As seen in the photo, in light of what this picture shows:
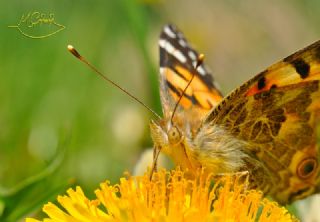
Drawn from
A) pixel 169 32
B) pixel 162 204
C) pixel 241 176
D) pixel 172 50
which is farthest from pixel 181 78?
pixel 162 204

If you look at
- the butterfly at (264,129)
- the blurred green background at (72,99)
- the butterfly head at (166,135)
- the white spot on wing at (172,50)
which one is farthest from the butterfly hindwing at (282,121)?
the blurred green background at (72,99)

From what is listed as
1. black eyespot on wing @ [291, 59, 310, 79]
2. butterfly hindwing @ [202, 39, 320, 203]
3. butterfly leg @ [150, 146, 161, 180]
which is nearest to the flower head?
butterfly leg @ [150, 146, 161, 180]

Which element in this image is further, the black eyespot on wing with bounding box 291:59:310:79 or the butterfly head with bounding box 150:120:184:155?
the black eyespot on wing with bounding box 291:59:310:79

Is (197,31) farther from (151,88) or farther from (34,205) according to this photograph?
(34,205)

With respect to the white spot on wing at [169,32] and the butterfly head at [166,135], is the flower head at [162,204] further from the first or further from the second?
the white spot on wing at [169,32]

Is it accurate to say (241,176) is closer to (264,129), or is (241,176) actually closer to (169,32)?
(264,129)

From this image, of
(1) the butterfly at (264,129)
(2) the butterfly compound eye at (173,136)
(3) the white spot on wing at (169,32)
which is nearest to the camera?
(2) the butterfly compound eye at (173,136)

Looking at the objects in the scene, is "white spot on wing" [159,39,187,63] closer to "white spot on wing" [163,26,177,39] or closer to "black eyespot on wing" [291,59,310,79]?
"white spot on wing" [163,26,177,39]
